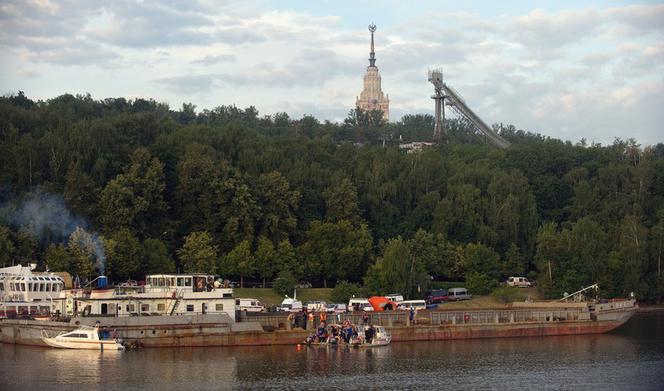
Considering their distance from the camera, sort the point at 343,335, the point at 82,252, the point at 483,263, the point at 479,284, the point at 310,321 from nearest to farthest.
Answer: the point at 343,335 → the point at 310,321 → the point at 82,252 → the point at 479,284 → the point at 483,263

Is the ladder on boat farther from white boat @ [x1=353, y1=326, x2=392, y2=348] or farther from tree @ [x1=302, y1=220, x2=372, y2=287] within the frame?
tree @ [x1=302, y1=220, x2=372, y2=287]

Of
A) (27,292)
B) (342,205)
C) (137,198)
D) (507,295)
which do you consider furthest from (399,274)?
(27,292)

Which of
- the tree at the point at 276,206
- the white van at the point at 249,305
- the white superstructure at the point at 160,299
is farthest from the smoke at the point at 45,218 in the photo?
the white superstructure at the point at 160,299

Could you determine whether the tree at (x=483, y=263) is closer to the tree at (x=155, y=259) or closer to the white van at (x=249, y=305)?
the tree at (x=155, y=259)

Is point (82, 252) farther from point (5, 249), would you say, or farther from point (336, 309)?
point (336, 309)

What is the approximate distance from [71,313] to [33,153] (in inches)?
1633

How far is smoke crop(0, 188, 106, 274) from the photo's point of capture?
106 metres

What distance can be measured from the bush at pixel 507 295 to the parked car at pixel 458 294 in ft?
8.89

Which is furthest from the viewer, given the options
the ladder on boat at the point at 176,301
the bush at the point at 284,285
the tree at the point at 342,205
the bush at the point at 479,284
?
the tree at the point at 342,205

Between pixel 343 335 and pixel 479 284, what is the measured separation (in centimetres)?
3893

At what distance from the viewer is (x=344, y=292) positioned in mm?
107188

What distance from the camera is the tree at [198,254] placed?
110 meters

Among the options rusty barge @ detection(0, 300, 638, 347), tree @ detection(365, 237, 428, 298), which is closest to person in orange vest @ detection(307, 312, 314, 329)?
rusty barge @ detection(0, 300, 638, 347)

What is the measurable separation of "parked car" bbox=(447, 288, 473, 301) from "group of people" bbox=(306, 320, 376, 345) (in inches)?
1322
